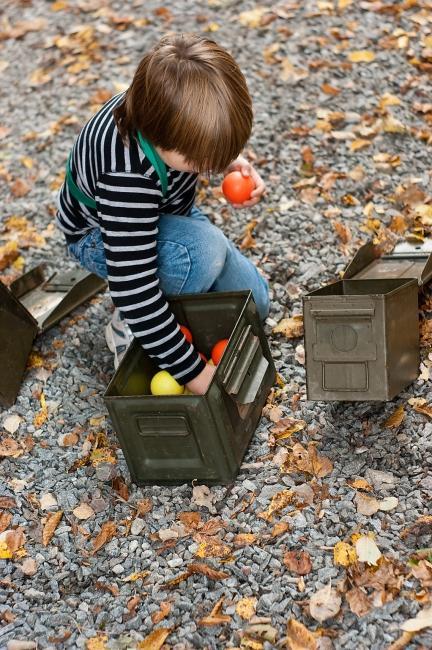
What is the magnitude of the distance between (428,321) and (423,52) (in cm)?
247

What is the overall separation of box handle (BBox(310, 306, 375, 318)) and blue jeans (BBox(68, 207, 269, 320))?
66 cm

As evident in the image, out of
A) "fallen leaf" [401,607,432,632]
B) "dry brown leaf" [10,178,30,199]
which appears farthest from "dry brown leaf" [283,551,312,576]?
"dry brown leaf" [10,178,30,199]

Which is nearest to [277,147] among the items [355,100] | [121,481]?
[355,100]

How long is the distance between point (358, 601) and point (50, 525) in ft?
3.57

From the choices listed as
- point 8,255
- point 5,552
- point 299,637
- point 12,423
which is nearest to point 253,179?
point 12,423

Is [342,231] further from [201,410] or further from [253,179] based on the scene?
[201,410]

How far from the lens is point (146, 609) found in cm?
251

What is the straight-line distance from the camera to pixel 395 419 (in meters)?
2.96

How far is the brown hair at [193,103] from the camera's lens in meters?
2.57

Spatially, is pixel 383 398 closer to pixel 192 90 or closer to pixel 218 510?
pixel 218 510

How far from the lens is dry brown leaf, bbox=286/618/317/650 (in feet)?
7.52

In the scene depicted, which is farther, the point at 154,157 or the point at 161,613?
the point at 154,157

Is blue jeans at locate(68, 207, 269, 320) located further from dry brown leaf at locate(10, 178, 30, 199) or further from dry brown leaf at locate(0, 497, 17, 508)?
dry brown leaf at locate(10, 178, 30, 199)

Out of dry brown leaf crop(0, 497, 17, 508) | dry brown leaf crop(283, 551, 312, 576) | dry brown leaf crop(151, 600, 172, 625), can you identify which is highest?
dry brown leaf crop(151, 600, 172, 625)
